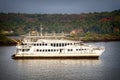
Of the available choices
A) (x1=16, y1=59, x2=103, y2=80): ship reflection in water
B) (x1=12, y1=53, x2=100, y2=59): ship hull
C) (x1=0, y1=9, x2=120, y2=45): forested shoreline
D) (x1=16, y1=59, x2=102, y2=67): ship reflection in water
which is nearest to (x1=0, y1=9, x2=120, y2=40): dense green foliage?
(x1=0, y1=9, x2=120, y2=45): forested shoreline

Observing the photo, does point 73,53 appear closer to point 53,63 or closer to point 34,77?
point 53,63

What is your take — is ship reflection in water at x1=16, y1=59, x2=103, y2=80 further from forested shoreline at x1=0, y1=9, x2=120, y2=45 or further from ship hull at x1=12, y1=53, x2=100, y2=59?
forested shoreline at x1=0, y1=9, x2=120, y2=45

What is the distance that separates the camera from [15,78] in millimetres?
33875

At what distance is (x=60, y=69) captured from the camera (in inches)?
1511

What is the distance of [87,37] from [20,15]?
44.3m

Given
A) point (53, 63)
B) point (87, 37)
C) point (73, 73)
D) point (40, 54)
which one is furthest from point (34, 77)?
point (87, 37)

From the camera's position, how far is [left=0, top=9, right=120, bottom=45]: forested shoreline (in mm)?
104062

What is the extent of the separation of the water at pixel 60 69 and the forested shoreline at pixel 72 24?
5054cm

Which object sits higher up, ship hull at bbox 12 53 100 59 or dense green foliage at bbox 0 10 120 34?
dense green foliage at bbox 0 10 120 34

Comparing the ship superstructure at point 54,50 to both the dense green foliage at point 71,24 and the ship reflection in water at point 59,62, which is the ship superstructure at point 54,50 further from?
the dense green foliage at point 71,24

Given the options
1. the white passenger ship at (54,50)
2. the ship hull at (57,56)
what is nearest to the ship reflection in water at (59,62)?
the ship hull at (57,56)

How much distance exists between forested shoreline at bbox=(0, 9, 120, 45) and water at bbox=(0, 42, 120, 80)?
50.5 meters

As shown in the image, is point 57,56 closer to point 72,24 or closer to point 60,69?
point 60,69

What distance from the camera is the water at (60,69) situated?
34.3m
